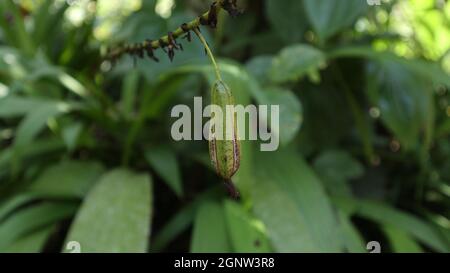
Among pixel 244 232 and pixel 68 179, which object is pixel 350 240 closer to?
pixel 244 232

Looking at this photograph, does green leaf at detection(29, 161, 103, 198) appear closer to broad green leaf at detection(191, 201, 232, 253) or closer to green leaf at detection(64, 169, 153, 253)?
green leaf at detection(64, 169, 153, 253)

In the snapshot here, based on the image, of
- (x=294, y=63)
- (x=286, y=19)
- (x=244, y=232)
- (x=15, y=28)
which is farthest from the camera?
(x=15, y=28)

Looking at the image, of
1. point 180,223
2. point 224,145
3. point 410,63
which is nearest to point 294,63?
point 410,63

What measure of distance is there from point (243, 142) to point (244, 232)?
143 millimetres

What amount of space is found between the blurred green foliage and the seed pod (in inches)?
23.0

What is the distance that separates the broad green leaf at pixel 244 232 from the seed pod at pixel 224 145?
1.91ft

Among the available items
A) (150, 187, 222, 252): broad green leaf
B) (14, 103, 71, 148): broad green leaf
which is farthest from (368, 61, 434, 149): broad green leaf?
(14, 103, 71, 148): broad green leaf

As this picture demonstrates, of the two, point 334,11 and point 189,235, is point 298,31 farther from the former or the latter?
point 189,235

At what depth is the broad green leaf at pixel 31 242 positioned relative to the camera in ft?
3.10

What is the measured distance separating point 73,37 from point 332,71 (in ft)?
1.99

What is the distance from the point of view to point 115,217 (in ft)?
3.04

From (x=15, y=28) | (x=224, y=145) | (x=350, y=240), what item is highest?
(x=15, y=28)

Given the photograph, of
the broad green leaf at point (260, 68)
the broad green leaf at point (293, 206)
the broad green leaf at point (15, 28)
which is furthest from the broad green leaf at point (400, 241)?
the broad green leaf at point (15, 28)

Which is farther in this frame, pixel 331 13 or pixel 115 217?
pixel 331 13
